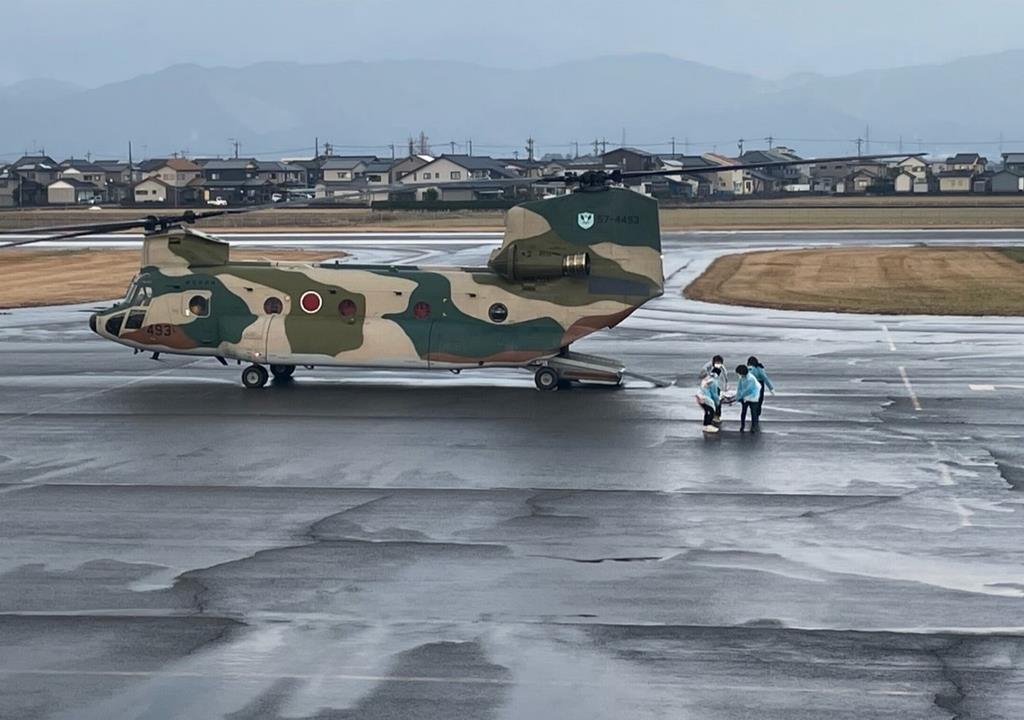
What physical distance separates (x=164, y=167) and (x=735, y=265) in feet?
480

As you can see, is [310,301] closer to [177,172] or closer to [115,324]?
[115,324]

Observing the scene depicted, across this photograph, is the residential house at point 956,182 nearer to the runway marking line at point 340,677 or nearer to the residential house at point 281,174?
the residential house at point 281,174

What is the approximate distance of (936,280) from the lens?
50.0 meters

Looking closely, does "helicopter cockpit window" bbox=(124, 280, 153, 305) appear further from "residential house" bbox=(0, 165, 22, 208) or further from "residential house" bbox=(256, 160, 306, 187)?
"residential house" bbox=(256, 160, 306, 187)

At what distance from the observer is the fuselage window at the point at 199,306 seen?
95.0 ft

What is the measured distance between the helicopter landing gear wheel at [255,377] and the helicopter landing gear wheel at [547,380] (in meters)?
5.60

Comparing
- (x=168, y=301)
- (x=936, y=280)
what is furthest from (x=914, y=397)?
(x=936, y=280)

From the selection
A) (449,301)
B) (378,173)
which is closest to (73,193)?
(378,173)

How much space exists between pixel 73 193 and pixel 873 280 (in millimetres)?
151059

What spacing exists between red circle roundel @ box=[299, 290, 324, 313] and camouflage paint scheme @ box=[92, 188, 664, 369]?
0.16ft

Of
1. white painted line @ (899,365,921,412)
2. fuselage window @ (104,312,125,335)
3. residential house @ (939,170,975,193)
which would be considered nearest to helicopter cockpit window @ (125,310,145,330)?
fuselage window @ (104,312,125,335)

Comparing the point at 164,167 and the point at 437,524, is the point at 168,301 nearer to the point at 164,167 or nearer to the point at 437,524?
the point at 437,524

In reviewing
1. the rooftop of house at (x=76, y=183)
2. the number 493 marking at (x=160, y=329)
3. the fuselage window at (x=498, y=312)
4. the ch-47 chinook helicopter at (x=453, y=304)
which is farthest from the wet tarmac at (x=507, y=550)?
the rooftop of house at (x=76, y=183)

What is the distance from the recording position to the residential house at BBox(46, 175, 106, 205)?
597ft
